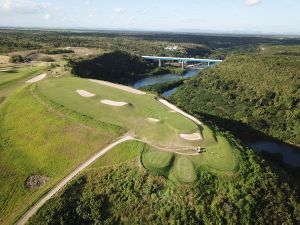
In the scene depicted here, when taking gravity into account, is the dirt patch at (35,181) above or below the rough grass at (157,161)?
below

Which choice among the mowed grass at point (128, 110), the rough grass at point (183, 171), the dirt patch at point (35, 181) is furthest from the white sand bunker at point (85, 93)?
the rough grass at point (183, 171)

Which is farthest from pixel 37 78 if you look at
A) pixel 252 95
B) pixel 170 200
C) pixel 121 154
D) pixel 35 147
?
pixel 252 95

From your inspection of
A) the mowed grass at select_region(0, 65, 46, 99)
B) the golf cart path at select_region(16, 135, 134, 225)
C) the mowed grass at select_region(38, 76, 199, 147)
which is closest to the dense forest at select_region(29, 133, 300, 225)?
the golf cart path at select_region(16, 135, 134, 225)

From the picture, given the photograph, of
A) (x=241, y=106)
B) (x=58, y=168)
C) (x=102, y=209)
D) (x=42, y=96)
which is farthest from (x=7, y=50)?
(x=102, y=209)

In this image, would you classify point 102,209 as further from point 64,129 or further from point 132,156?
point 64,129

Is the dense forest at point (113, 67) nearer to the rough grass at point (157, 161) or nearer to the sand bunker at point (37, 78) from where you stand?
the sand bunker at point (37, 78)
